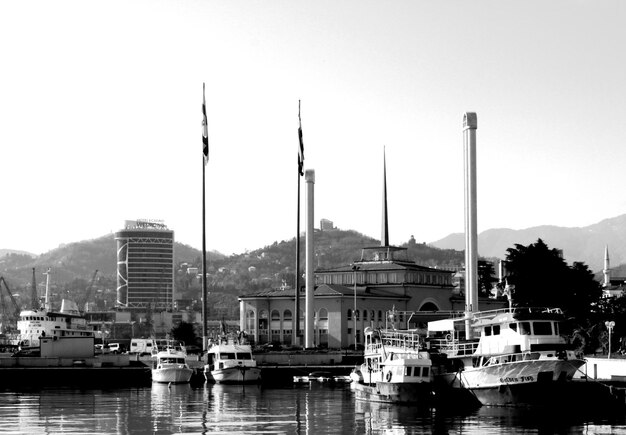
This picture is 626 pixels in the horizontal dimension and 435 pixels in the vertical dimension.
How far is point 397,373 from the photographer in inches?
3007

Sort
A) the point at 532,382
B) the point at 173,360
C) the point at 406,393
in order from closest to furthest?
the point at 532,382
the point at 406,393
the point at 173,360

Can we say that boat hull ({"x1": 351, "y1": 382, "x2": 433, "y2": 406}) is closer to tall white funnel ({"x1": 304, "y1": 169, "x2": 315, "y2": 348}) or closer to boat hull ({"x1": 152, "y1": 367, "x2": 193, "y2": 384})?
boat hull ({"x1": 152, "y1": 367, "x2": 193, "y2": 384})

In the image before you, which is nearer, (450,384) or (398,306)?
(450,384)

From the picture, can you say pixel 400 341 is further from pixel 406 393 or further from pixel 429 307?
pixel 429 307

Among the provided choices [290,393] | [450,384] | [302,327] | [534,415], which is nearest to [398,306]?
[302,327]

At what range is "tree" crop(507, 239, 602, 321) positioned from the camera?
122938mm

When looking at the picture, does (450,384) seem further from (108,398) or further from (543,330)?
(108,398)

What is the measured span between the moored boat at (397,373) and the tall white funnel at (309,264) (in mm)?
56926

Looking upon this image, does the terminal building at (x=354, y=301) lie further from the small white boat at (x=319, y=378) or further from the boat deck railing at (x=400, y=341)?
the boat deck railing at (x=400, y=341)

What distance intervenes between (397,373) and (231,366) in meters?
29.1

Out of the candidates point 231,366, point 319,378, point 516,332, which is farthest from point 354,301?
point 516,332

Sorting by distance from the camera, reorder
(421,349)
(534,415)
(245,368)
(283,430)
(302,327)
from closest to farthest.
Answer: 1. (283,430)
2. (534,415)
3. (421,349)
4. (245,368)
5. (302,327)

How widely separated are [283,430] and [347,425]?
4375 millimetres

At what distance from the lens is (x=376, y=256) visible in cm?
17538
